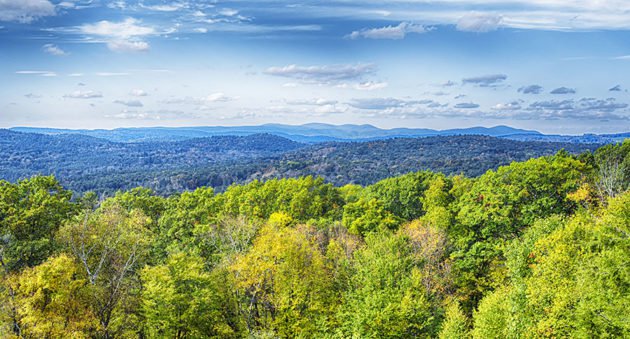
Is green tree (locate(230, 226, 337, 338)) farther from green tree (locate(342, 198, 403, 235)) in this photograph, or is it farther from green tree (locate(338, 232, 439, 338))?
green tree (locate(342, 198, 403, 235))

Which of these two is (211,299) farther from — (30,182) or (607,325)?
(607,325)

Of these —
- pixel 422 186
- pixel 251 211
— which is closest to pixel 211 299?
pixel 251 211

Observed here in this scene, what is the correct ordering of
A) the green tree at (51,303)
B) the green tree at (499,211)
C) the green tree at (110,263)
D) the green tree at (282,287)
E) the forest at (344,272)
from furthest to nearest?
the green tree at (499,211)
the green tree at (282,287)
the green tree at (110,263)
the forest at (344,272)
the green tree at (51,303)

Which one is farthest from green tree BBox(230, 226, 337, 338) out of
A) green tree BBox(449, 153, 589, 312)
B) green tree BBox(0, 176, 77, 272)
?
green tree BBox(449, 153, 589, 312)

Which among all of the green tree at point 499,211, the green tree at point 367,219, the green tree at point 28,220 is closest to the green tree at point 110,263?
the green tree at point 28,220

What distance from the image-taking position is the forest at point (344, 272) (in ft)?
87.8

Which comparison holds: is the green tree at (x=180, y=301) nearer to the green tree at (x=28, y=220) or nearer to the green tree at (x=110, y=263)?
the green tree at (x=110, y=263)

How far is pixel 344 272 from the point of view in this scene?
129 feet

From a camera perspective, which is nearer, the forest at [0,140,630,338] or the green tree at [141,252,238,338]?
the forest at [0,140,630,338]

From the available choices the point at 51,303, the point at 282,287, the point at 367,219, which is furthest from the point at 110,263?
the point at 367,219

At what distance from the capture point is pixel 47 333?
2673cm

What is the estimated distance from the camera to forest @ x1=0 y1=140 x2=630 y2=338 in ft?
87.8

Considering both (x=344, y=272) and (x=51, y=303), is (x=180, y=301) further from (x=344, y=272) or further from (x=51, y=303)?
(x=344, y=272)

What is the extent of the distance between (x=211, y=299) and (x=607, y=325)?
24.5 meters
